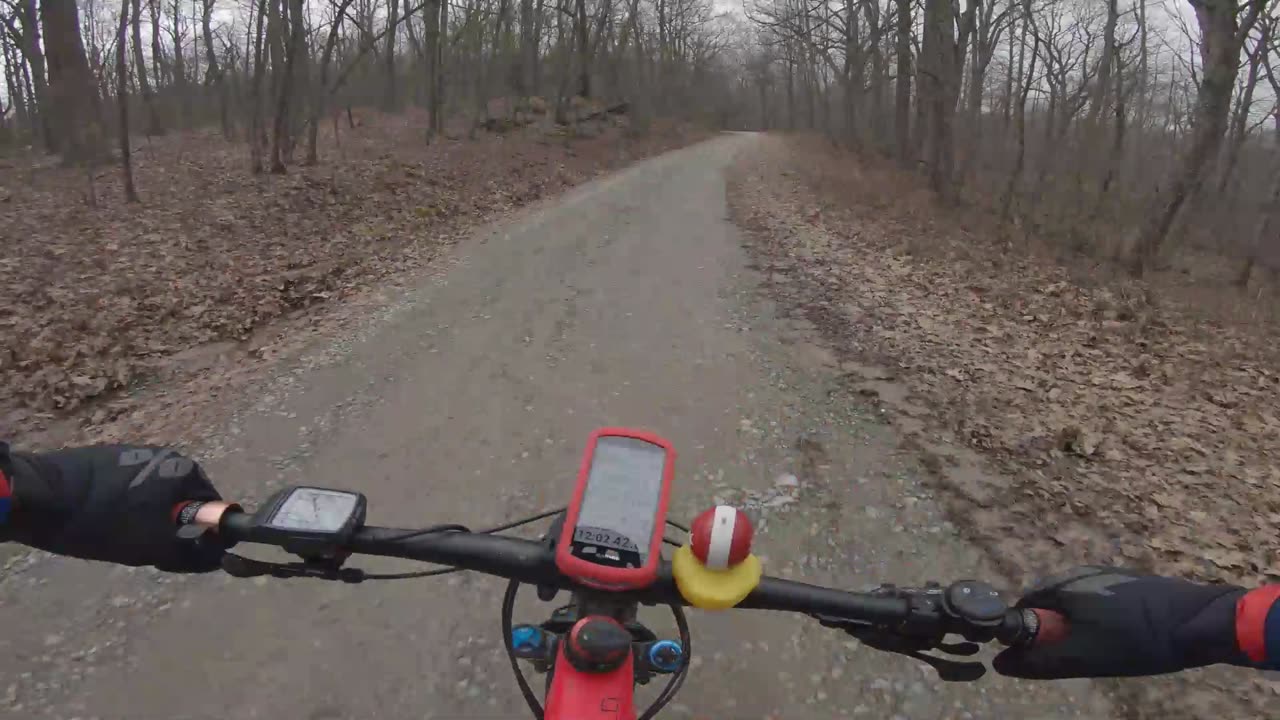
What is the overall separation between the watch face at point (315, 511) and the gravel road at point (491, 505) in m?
1.95

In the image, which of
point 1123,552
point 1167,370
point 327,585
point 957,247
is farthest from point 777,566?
point 957,247

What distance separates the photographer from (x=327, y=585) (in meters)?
3.79

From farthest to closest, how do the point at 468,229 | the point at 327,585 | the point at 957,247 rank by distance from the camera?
the point at 468,229 < the point at 957,247 < the point at 327,585

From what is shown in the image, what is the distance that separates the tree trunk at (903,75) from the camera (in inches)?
803

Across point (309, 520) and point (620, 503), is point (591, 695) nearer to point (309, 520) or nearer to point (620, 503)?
point (620, 503)

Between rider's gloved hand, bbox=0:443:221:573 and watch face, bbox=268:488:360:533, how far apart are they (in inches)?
8.3

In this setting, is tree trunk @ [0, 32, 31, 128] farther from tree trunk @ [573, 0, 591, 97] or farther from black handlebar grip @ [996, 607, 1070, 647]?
black handlebar grip @ [996, 607, 1070, 647]

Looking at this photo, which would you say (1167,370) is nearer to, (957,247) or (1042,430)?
(1042,430)

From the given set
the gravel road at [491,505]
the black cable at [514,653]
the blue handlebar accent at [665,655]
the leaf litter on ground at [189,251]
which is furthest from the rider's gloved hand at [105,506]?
the leaf litter on ground at [189,251]

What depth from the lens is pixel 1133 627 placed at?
127cm

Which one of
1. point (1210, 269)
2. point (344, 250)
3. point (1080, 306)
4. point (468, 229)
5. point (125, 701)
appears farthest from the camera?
point (1210, 269)

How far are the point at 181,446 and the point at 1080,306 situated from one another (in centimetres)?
962

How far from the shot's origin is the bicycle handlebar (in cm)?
137

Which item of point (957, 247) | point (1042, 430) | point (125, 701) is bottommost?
point (125, 701)
